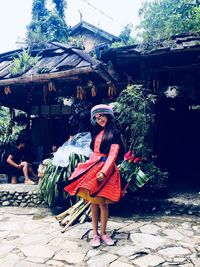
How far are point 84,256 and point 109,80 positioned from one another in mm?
4487

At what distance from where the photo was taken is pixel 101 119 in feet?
13.9

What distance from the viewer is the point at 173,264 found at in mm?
3473

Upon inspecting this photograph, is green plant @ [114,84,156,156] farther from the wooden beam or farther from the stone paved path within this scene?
the stone paved path

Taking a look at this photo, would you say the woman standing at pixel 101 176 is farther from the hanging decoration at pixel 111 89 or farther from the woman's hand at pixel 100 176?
the hanging decoration at pixel 111 89

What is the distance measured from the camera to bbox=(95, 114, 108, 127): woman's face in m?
4.23

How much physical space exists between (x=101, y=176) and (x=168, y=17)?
42.3ft

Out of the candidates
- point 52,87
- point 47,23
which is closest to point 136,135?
point 52,87

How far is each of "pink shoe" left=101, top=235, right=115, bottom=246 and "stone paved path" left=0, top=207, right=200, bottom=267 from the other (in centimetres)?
8

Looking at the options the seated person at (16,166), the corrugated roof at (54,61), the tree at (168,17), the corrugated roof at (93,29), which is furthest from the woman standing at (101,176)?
the corrugated roof at (93,29)

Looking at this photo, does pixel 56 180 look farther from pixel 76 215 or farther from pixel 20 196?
pixel 20 196

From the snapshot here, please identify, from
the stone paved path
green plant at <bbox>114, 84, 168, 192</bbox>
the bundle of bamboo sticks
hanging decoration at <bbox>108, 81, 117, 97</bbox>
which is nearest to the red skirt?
the stone paved path

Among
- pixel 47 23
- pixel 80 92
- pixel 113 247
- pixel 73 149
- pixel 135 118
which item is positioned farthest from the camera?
pixel 47 23

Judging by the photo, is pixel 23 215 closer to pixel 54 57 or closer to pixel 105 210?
pixel 105 210

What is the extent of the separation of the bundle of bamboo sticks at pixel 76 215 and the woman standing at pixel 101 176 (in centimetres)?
98
